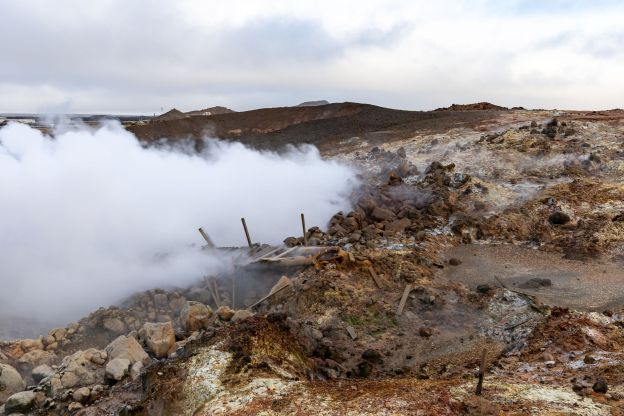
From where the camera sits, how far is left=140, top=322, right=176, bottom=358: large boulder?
647 centimetres

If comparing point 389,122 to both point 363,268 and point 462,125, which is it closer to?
point 462,125

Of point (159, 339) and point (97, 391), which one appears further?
point (159, 339)

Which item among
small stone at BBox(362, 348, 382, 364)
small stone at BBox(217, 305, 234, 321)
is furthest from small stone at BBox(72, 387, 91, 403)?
small stone at BBox(362, 348, 382, 364)

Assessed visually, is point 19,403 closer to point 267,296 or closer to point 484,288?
point 267,296

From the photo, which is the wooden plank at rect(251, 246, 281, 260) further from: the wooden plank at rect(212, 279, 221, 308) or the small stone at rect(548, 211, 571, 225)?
the small stone at rect(548, 211, 571, 225)

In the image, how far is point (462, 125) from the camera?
20.1 meters

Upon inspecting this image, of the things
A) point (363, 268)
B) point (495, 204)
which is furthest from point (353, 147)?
point (363, 268)

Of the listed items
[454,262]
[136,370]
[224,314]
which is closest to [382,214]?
[454,262]

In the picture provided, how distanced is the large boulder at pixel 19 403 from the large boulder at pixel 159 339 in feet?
4.68

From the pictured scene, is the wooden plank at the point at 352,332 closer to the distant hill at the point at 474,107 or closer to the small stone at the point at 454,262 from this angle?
the small stone at the point at 454,262

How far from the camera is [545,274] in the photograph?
8.95m

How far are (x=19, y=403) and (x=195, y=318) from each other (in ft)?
7.87

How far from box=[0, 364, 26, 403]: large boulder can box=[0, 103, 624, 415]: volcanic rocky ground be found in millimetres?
15

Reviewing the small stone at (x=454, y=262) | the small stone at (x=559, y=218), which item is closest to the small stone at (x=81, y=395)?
the small stone at (x=454, y=262)
